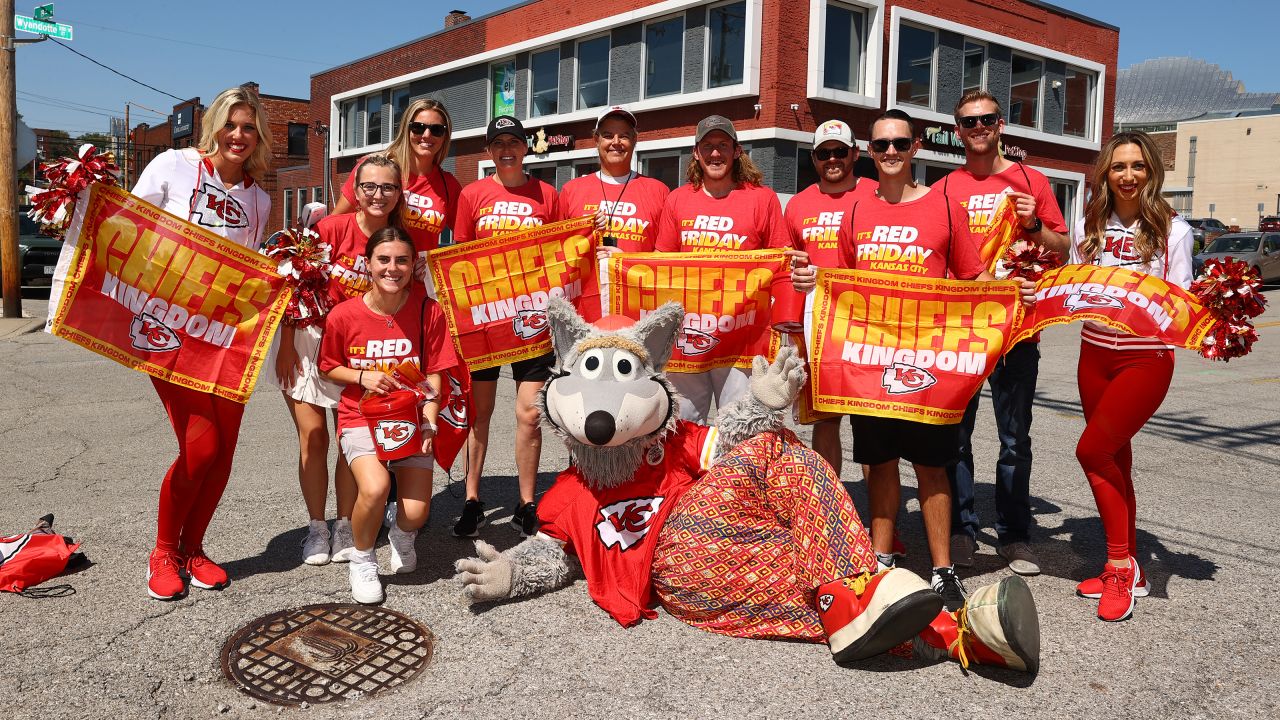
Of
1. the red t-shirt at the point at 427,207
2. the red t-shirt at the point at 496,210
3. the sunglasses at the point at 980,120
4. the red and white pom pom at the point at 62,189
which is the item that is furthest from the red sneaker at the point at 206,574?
the sunglasses at the point at 980,120

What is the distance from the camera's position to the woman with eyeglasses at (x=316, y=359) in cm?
450

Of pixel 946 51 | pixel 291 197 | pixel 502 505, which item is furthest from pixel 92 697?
pixel 291 197

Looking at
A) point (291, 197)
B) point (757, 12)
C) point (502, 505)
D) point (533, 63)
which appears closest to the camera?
point (502, 505)

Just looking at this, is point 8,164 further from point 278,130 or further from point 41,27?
point 278,130

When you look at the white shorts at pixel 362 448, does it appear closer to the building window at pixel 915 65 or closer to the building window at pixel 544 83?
the building window at pixel 915 65

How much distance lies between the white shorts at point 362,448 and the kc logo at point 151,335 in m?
0.86

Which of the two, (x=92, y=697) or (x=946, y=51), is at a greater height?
(x=946, y=51)

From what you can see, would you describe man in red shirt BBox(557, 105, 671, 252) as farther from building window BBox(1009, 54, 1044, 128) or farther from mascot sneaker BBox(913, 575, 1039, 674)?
building window BBox(1009, 54, 1044, 128)

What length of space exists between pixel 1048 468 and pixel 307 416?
17.6 feet

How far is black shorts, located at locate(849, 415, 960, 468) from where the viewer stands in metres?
4.15

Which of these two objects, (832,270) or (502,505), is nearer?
(832,270)

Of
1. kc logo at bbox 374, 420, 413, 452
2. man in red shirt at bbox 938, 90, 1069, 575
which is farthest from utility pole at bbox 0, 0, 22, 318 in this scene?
man in red shirt at bbox 938, 90, 1069, 575

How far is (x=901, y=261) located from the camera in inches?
166

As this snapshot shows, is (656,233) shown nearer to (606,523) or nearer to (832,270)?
(832,270)
